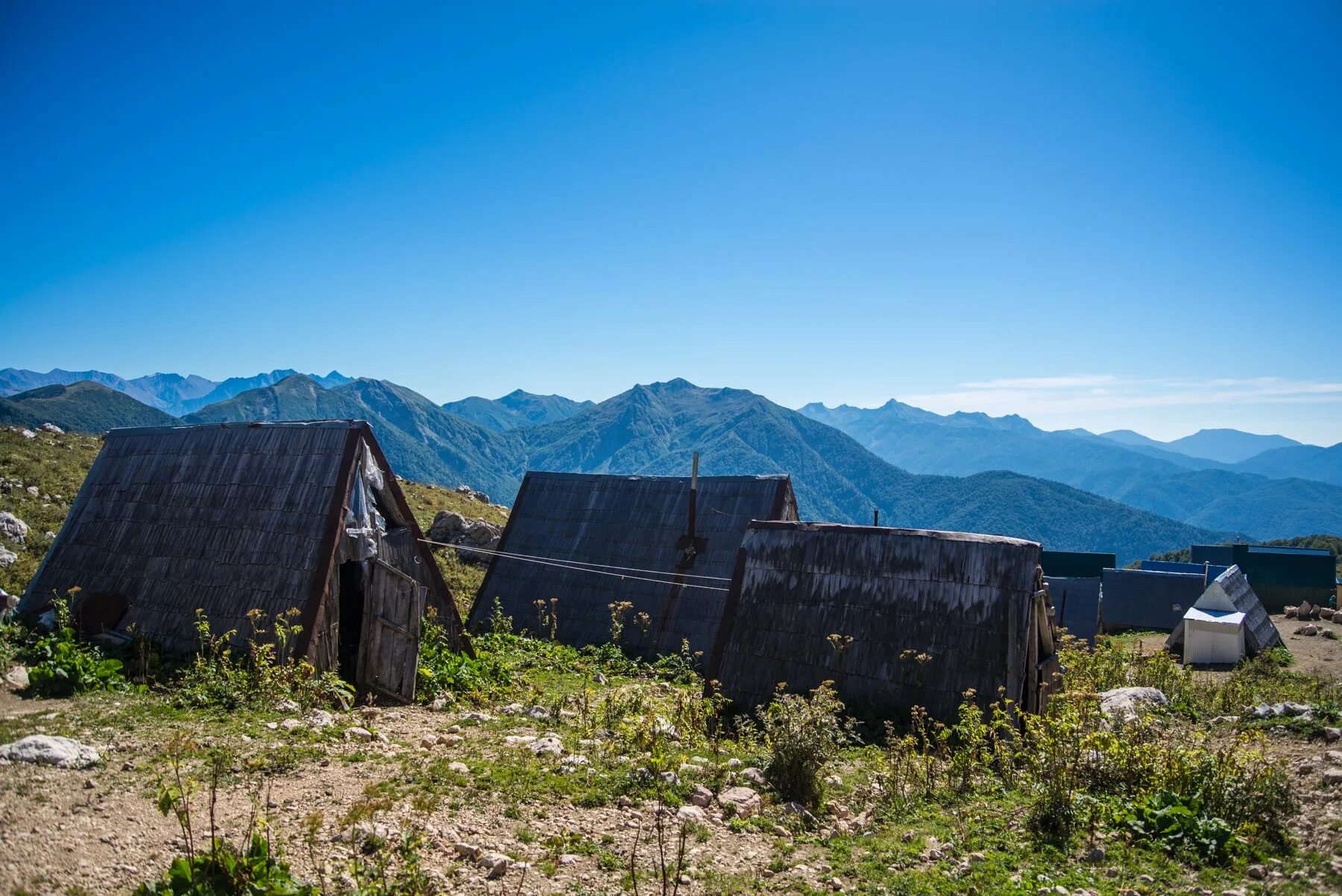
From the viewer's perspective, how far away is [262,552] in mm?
12062

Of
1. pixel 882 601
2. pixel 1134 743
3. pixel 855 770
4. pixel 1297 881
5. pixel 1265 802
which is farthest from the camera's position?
pixel 882 601

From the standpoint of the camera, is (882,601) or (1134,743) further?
(882,601)

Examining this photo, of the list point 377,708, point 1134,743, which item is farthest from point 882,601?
point 377,708

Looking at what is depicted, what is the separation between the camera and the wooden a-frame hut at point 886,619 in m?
11.4

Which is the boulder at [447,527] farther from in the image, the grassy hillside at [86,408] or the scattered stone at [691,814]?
the grassy hillside at [86,408]

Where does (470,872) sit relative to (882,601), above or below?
below

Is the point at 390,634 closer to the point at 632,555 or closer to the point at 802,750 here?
the point at 802,750

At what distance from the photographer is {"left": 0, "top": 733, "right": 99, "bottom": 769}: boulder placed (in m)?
7.21

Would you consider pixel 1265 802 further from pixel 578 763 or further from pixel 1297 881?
pixel 578 763

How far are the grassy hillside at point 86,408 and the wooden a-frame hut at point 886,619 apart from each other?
14342 cm

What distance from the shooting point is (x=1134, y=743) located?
8383mm

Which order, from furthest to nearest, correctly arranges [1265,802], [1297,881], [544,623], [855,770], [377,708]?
[544,623]
[377,708]
[855,770]
[1265,802]
[1297,881]

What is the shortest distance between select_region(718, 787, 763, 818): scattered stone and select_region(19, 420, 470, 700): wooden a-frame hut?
5.94 m

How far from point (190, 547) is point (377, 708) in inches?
178
